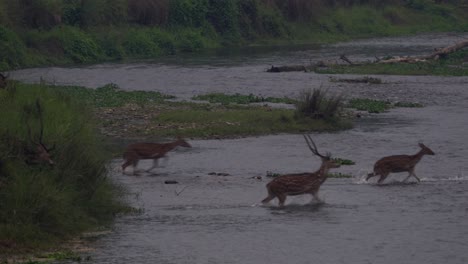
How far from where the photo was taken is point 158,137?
2636cm

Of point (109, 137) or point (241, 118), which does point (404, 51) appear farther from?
point (109, 137)

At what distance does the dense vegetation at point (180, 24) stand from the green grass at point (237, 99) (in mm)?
12425

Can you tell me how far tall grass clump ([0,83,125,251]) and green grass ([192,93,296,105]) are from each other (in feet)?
49.1

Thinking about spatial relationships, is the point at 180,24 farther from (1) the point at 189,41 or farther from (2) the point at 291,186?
(2) the point at 291,186

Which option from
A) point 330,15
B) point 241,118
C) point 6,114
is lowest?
point 330,15

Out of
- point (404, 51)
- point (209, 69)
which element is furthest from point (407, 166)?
point (404, 51)

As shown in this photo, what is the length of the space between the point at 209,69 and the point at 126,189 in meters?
26.9

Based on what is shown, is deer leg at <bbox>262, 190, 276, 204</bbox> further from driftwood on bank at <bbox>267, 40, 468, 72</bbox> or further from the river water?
driftwood on bank at <bbox>267, 40, 468, 72</bbox>

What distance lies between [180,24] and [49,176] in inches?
1794

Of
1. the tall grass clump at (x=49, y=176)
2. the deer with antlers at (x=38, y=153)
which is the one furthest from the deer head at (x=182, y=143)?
the deer with antlers at (x=38, y=153)

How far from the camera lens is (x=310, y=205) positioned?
1809 centimetres

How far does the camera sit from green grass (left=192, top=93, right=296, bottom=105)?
32.9 metres

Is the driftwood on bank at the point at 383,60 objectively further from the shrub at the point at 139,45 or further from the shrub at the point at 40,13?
the shrub at the point at 40,13

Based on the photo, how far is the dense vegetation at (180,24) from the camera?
4912 cm
